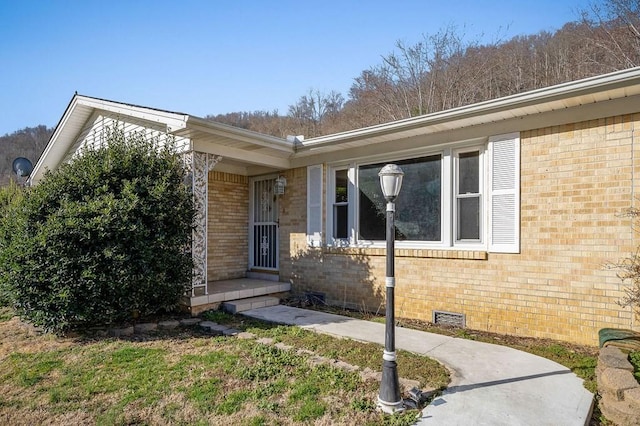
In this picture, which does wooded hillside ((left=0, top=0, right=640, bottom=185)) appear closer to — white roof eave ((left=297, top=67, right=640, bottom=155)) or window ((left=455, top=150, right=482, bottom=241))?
white roof eave ((left=297, top=67, right=640, bottom=155))

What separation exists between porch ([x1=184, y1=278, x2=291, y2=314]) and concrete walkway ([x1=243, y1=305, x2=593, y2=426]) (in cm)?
213

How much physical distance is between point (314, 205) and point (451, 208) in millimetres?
2681

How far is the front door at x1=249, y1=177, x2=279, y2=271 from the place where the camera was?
8719 mm

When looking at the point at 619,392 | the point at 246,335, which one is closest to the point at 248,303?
the point at 246,335

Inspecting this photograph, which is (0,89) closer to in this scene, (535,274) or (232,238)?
(232,238)

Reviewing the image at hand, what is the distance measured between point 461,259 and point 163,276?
14.5 feet

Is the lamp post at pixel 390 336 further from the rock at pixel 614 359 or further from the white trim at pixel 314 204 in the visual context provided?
the white trim at pixel 314 204

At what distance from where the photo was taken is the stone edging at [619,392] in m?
2.84

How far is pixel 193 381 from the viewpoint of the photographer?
3.80m

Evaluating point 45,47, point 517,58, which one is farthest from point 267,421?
point 517,58

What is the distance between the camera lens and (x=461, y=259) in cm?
571

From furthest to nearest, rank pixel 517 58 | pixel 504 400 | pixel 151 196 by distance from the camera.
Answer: pixel 517 58, pixel 151 196, pixel 504 400

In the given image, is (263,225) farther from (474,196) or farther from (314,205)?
(474,196)

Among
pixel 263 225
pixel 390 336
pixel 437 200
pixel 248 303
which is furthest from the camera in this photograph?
pixel 263 225
